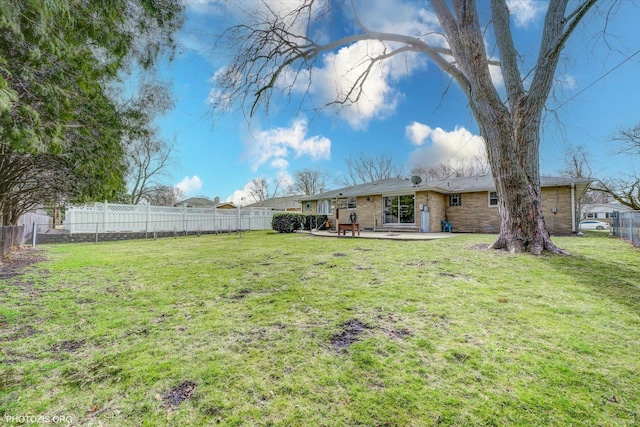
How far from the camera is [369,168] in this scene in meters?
37.0

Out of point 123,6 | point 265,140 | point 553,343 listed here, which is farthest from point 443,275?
point 265,140

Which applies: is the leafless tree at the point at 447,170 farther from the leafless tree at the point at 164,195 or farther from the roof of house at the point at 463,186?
the leafless tree at the point at 164,195

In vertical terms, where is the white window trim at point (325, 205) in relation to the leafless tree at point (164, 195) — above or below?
below

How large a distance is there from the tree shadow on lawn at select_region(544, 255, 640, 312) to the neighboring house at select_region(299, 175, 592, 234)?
28.6ft

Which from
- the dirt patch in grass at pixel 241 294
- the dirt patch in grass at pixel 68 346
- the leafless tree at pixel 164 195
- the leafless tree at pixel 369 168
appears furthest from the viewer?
the leafless tree at pixel 369 168

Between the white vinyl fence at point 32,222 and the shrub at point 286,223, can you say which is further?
the shrub at point 286,223

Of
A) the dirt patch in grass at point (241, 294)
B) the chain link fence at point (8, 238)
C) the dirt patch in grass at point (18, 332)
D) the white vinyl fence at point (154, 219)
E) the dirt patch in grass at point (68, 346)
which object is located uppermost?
the white vinyl fence at point (154, 219)

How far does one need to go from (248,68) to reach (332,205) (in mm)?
13114

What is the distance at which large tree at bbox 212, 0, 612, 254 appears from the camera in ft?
22.5

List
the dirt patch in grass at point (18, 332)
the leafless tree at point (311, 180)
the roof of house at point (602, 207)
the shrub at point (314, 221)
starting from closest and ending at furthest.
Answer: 1. the dirt patch in grass at point (18, 332)
2. the shrub at point (314, 221)
3. the roof of house at point (602, 207)
4. the leafless tree at point (311, 180)

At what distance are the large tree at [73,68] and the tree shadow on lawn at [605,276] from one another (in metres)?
6.83

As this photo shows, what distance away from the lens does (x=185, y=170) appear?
86.9 feet

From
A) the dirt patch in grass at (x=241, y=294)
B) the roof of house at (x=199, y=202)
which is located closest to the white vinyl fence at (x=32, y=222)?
the dirt patch in grass at (x=241, y=294)

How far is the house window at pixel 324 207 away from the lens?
68.0 feet
